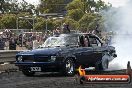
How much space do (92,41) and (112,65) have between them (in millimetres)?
2143

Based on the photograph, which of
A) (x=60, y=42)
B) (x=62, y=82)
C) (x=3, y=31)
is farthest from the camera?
(x=3, y=31)

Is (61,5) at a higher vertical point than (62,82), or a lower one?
higher

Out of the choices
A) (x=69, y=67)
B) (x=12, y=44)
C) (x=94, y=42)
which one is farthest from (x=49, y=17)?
(x=69, y=67)

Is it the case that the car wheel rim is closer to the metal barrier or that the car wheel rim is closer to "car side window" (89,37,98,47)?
"car side window" (89,37,98,47)

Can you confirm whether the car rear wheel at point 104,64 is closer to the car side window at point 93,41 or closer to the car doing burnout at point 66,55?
the car doing burnout at point 66,55

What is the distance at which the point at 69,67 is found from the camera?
1458 cm

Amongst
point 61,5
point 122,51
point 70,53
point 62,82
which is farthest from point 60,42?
point 61,5

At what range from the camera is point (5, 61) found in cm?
1772

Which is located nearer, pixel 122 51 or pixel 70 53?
pixel 70 53

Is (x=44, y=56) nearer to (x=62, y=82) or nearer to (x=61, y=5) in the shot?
(x=62, y=82)

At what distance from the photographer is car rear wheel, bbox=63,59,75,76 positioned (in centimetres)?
1439

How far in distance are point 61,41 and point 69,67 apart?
1177 millimetres

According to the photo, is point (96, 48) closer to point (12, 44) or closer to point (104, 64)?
point (104, 64)

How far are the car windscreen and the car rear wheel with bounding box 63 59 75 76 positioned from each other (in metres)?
0.77
